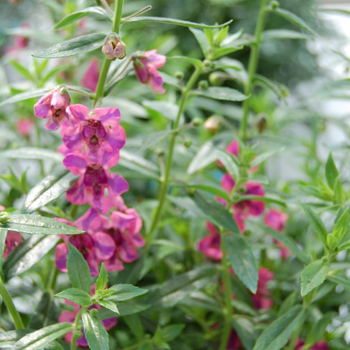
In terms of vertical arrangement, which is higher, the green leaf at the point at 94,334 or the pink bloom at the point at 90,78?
the pink bloom at the point at 90,78

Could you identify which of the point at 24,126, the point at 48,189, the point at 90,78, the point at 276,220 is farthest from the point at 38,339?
the point at 90,78

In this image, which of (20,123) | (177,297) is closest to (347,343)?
(177,297)

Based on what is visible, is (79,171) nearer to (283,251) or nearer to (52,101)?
(52,101)

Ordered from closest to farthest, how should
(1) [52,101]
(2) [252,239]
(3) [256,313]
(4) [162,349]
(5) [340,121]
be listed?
1. (1) [52,101]
2. (4) [162,349]
3. (3) [256,313]
4. (2) [252,239]
5. (5) [340,121]

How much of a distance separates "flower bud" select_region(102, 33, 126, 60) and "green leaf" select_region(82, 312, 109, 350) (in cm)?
32

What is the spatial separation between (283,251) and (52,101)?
64 cm

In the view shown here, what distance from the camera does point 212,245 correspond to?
31.6 inches

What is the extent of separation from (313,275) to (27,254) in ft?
1.28

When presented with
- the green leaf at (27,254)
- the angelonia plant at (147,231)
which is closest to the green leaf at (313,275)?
the angelonia plant at (147,231)

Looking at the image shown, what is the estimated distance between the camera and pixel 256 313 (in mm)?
741

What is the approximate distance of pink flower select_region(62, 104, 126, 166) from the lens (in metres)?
0.54

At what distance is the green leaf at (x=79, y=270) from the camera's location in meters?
0.52

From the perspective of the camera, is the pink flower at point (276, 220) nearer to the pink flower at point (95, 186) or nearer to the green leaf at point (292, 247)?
the green leaf at point (292, 247)

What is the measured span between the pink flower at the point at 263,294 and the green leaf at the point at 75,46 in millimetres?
547
